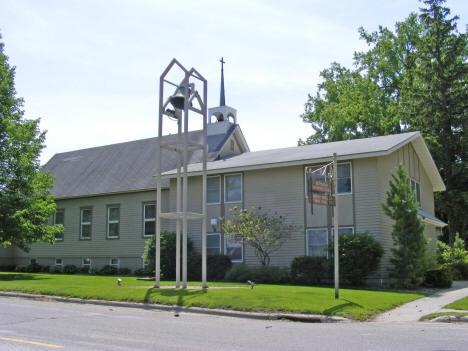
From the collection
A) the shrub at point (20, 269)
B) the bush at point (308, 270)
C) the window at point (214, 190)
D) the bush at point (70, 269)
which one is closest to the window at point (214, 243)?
the window at point (214, 190)

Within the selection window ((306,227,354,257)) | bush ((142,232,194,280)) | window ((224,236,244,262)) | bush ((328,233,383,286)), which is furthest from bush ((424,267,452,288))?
bush ((142,232,194,280))

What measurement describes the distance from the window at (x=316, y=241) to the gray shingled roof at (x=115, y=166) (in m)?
8.95

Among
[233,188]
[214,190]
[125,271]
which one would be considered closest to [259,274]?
[233,188]

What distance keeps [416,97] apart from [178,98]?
25965 mm

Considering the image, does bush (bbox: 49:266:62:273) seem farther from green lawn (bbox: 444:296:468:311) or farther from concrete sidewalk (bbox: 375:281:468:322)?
green lawn (bbox: 444:296:468:311)

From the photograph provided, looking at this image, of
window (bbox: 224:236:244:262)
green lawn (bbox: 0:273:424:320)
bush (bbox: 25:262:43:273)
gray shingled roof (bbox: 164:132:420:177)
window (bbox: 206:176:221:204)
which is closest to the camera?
green lawn (bbox: 0:273:424:320)

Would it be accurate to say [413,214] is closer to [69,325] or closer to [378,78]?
[69,325]

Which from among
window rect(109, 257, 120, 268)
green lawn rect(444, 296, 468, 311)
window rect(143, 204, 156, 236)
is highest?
window rect(143, 204, 156, 236)

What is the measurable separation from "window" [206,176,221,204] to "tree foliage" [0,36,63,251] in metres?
7.74

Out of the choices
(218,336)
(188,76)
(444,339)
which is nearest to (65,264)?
(188,76)

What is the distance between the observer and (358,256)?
19812mm

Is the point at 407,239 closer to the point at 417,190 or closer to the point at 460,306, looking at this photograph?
the point at 460,306

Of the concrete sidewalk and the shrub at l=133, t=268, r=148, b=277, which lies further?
the shrub at l=133, t=268, r=148, b=277

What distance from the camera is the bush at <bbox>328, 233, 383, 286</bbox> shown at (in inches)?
779
